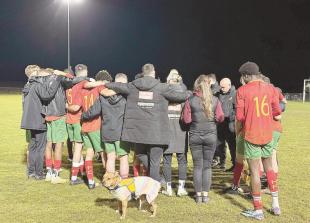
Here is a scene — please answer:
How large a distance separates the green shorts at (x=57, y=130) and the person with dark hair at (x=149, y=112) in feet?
5.44

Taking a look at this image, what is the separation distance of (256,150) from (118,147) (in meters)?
2.30

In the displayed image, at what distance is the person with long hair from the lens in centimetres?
719

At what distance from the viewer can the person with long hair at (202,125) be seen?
7.19 m

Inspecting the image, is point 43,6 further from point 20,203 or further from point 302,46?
point 20,203

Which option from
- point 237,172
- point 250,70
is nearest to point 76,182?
point 237,172

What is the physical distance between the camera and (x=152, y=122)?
723 cm

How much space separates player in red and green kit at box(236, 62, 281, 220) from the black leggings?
2.55ft

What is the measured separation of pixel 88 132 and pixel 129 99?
1.14 metres

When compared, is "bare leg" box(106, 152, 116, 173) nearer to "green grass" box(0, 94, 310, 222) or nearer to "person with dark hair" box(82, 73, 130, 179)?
"person with dark hair" box(82, 73, 130, 179)

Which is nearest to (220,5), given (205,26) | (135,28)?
(205,26)

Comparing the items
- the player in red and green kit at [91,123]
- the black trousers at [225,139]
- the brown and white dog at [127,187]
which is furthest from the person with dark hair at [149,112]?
the black trousers at [225,139]

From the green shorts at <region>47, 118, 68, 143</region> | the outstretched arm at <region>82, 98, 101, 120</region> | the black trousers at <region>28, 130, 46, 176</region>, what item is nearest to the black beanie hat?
the outstretched arm at <region>82, 98, 101, 120</region>

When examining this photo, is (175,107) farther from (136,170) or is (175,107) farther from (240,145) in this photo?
(136,170)

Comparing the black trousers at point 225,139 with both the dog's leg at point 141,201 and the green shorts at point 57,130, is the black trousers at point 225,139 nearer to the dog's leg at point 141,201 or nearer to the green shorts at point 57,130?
the dog's leg at point 141,201
